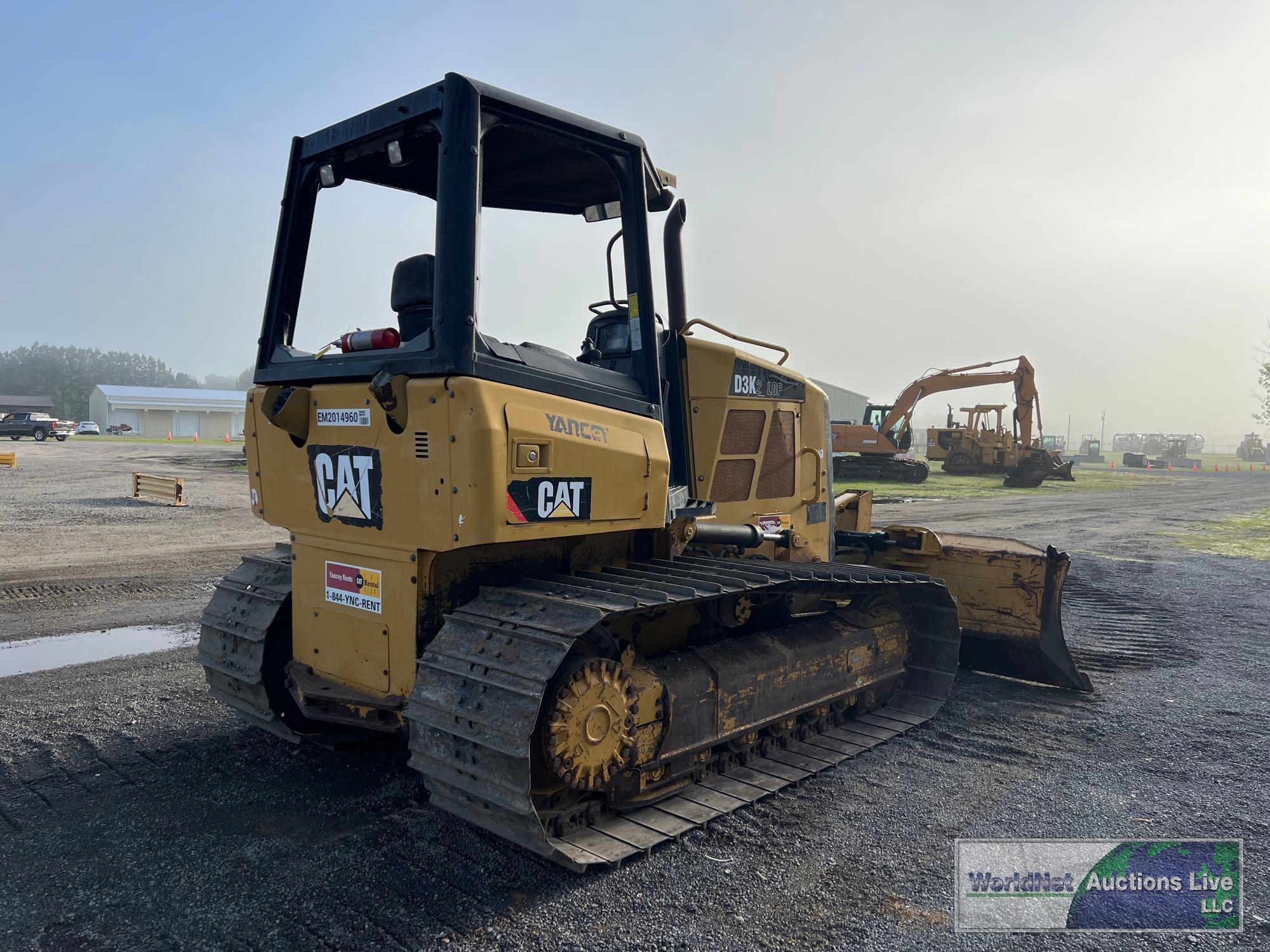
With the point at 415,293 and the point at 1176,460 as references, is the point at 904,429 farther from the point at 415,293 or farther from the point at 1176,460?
the point at 1176,460

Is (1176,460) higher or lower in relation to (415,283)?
higher

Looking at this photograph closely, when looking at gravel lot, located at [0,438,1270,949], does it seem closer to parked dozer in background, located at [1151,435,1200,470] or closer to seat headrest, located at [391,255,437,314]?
seat headrest, located at [391,255,437,314]

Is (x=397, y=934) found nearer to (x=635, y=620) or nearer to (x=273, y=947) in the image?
(x=273, y=947)

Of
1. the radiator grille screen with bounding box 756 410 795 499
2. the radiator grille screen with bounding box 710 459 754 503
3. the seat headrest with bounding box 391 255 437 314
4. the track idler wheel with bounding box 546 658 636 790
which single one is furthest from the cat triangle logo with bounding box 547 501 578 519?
the radiator grille screen with bounding box 756 410 795 499

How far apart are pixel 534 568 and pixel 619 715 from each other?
0.87 m

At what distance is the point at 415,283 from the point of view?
149 inches

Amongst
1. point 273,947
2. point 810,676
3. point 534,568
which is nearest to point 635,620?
point 534,568

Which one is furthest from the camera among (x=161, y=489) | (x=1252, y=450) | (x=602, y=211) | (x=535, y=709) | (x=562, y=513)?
(x=1252, y=450)

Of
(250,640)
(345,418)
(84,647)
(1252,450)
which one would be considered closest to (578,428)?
(345,418)

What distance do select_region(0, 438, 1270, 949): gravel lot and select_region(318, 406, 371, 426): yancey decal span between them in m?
1.87

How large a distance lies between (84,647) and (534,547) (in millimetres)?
5166

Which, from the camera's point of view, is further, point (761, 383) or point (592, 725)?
point (761, 383)

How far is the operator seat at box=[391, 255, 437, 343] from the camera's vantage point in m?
3.78

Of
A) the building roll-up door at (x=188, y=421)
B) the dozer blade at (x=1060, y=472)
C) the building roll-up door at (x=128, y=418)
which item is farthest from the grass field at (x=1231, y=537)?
the building roll-up door at (x=128, y=418)
